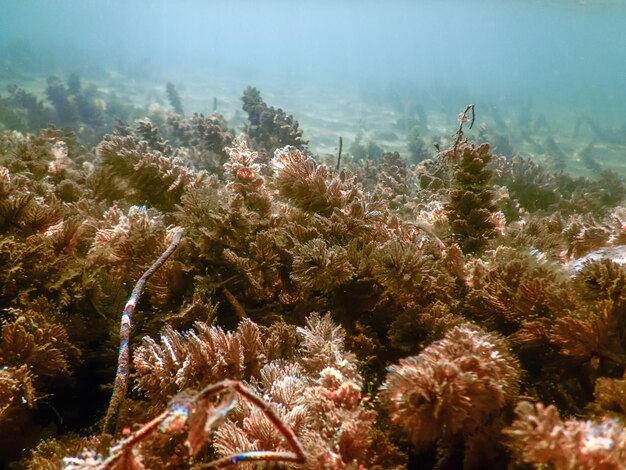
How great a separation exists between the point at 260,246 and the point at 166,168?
203 cm

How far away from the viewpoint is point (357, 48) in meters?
163

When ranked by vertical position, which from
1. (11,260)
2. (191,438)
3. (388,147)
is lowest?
(388,147)

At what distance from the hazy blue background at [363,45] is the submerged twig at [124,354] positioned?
134ft

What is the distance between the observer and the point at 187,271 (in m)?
1.99

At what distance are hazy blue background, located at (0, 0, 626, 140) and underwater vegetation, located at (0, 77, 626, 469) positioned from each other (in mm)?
40431

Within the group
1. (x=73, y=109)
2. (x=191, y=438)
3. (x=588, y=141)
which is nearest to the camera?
(x=191, y=438)

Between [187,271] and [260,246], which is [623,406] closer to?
[260,246]

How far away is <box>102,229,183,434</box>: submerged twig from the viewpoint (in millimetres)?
1406

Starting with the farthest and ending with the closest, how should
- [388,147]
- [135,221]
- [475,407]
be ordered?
1. [388,147]
2. [135,221]
3. [475,407]

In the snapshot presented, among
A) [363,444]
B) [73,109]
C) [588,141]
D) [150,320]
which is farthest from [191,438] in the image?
[588,141]

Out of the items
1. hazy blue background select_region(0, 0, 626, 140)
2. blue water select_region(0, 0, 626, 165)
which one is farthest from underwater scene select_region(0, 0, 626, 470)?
hazy blue background select_region(0, 0, 626, 140)

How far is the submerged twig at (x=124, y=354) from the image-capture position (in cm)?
141

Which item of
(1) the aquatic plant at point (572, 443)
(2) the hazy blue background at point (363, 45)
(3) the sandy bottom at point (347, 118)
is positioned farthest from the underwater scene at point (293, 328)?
(2) the hazy blue background at point (363, 45)

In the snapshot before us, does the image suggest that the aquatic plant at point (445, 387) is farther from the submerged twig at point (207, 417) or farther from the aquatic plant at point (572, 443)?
the submerged twig at point (207, 417)
